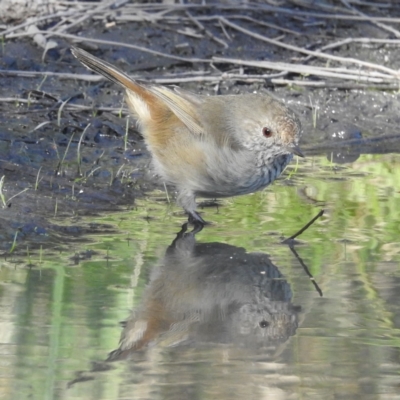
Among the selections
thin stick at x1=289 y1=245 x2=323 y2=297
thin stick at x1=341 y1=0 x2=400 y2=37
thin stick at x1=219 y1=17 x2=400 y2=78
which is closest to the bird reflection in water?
thin stick at x1=289 y1=245 x2=323 y2=297

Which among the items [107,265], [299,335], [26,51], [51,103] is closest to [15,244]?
[107,265]

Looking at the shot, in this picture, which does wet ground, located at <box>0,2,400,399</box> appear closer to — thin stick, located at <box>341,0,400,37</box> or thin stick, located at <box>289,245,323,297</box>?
thin stick, located at <box>289,245,323,297</box>

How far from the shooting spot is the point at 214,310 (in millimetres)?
4543

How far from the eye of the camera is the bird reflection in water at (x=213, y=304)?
417cm

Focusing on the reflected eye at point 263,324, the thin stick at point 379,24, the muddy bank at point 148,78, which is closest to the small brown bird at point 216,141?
the muddy bank at point 148,78

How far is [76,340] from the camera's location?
409 cm

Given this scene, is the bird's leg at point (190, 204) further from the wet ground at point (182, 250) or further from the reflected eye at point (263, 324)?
the reflected eye at point (263, 324)

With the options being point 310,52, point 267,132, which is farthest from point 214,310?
point 310,52

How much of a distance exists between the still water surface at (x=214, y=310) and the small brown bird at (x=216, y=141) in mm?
233

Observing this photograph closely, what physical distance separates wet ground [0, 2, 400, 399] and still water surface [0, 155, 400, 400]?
0.03ft

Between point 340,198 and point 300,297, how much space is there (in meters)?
2.10

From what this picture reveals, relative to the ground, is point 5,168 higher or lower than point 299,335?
higher

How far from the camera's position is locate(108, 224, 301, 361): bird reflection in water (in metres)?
4.17

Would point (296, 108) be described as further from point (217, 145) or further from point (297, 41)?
point (217, 145)
